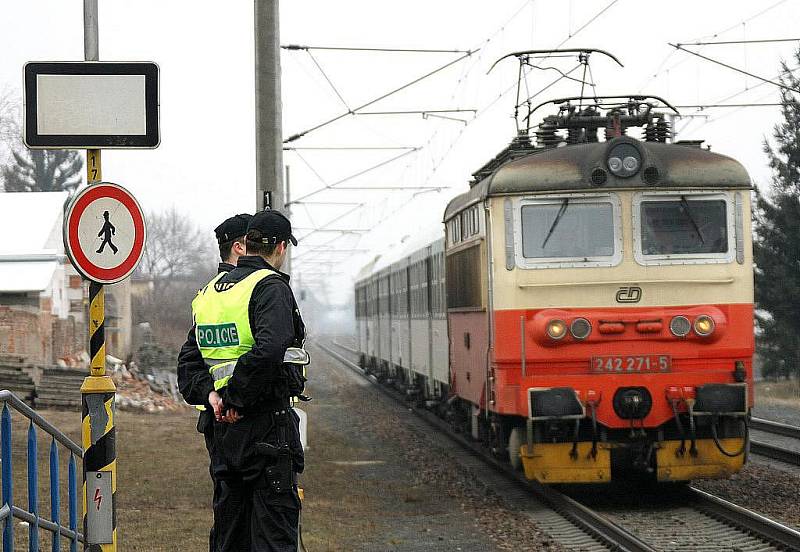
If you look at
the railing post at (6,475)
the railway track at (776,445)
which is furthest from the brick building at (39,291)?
the railing post at (6,475)

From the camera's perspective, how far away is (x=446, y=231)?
14883mm

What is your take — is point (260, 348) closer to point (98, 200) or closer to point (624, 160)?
point (98, 200)

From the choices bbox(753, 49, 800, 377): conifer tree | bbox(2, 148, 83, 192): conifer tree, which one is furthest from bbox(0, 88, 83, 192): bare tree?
bbox(753, 49, 800, 377): conifer tree

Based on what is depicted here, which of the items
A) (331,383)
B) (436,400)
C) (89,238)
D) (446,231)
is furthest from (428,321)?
(331,383)

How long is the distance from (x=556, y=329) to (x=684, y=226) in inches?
63.1

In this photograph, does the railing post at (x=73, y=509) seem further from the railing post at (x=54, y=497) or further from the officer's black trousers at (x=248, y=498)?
the officer's black trousers at (x=248, y=498)

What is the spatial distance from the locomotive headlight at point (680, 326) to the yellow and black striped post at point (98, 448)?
5.64 metres

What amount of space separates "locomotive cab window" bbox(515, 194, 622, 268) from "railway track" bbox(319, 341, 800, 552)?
7.26ft

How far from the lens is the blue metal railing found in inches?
226

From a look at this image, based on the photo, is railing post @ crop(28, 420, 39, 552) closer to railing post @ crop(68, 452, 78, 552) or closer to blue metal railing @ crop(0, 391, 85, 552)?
blue metal railing @ crop(0, 391, 85, 552)

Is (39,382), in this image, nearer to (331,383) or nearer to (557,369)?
(331,383)

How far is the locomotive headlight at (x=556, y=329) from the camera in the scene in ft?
35.6

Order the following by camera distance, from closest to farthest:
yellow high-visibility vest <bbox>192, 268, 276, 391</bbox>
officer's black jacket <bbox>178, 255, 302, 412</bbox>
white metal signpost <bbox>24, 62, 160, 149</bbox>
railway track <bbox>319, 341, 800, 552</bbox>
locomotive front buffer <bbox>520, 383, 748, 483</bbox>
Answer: officer's black jacket <bbox>178, 255, 302, 412</bbox>
yellow high-visibility vest <bbox>192, 268, 276, 391</bbox>
white metal signpost <bbox>24, 62, 160, 149</bbox>
railway track <bbox>319, 341, 800, 552</bbox>
locomotive front buffer <bbox>520, 383, 748, 483</bbox>

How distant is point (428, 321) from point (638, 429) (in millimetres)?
Answer: 7458
